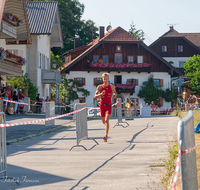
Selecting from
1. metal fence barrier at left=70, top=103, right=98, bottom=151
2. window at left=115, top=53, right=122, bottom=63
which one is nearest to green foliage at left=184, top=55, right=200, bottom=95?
window at left=115, top=53, right=122, bottom=63

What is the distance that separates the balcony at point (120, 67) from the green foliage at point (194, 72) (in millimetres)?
13981

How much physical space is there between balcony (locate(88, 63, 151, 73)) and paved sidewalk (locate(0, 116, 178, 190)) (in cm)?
4204

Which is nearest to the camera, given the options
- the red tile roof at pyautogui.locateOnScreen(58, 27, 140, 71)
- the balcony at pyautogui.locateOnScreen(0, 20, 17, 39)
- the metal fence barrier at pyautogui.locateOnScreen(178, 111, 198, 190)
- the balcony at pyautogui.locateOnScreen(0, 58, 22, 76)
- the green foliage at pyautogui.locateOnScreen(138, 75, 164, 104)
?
the metal fence barrier at pyautogui.locateOnScreen(178, 111, 198, 190)

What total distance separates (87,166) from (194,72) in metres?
60.4

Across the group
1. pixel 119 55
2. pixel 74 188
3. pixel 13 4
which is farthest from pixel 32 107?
pixel 74 188

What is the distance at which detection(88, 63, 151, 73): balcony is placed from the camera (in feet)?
175

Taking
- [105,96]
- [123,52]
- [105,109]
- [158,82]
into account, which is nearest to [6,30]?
[105,109]

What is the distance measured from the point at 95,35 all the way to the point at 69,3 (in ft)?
22.9

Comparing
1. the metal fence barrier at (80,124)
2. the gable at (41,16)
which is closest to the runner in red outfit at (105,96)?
the metal fence barrier at (80,124)

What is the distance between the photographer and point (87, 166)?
751 centimetres

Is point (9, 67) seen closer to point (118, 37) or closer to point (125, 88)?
point (125, 88)

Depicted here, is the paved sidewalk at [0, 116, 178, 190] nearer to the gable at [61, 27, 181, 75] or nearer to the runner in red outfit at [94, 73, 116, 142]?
the runner in red outfit at [94, 73, 116, 142]

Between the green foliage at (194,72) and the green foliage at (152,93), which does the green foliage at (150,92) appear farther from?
the green foliage at (194,72)

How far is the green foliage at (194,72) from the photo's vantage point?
64812mm
